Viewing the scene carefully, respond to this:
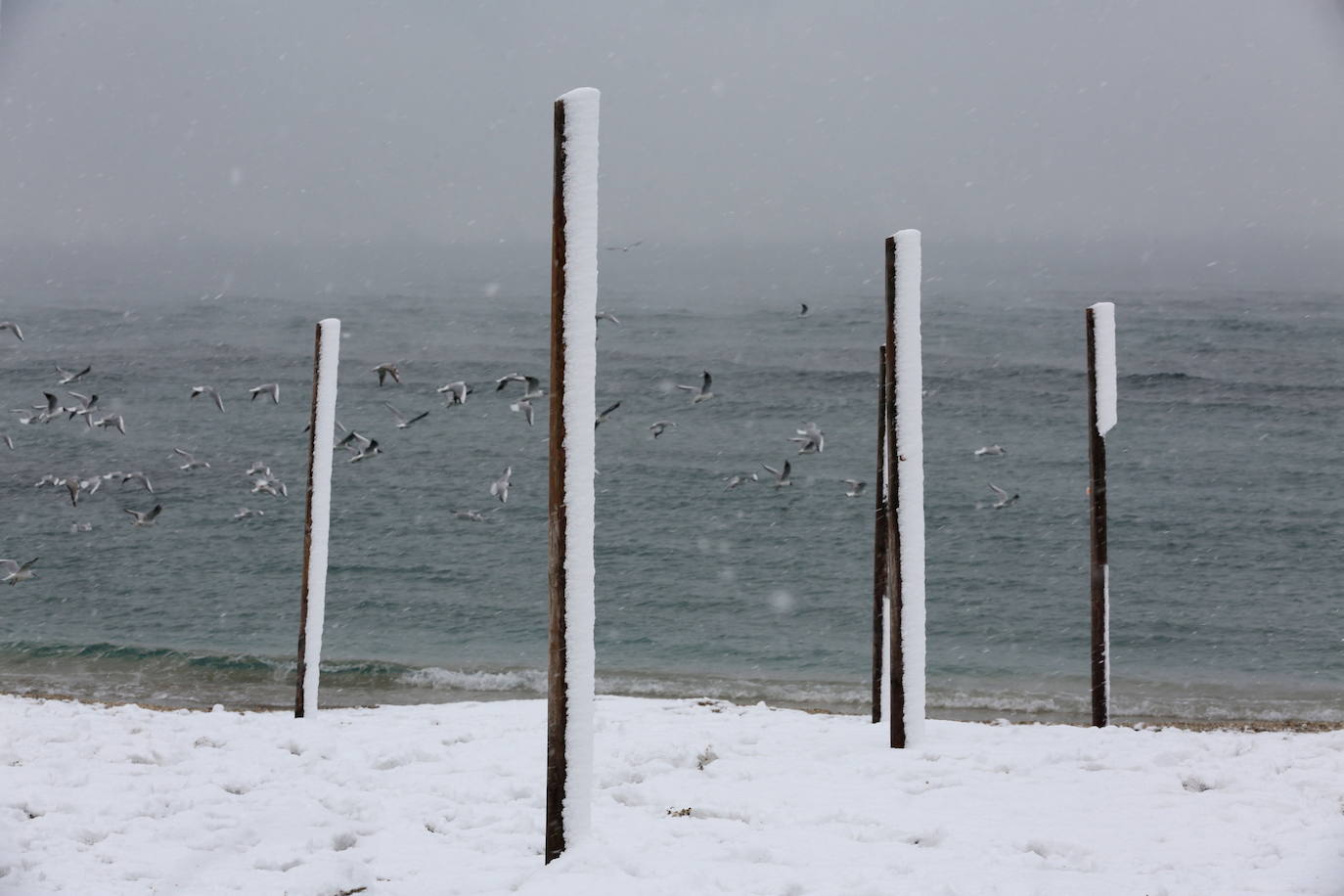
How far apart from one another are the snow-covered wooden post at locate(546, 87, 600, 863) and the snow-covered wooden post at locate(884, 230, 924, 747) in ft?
10.8

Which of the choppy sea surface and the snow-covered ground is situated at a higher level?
the choppy sea surface

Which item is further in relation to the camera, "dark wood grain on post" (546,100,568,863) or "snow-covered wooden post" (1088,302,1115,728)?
"snow-covered wooden post" (1088,302,1115,728)

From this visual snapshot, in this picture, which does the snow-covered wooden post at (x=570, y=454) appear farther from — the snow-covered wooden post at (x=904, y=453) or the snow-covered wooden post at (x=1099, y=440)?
the snow-covered wooden post at (x=1099, y=440)

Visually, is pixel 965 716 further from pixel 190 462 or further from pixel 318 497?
pixel 190 462

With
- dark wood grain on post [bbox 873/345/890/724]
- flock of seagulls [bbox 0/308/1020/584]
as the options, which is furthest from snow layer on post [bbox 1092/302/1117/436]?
flock of seagulls [bbox 0/308/1020/584]

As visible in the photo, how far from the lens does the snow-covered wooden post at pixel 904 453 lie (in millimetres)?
8961

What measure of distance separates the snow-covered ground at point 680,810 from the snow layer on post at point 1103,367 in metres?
2.76

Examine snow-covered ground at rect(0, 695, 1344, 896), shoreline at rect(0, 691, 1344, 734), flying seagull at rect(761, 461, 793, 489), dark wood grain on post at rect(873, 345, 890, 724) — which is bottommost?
shoreline at rect(0, 691, 1344, 734)

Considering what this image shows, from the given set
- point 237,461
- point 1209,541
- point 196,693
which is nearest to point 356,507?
point 237,461

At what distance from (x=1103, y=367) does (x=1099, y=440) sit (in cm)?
66

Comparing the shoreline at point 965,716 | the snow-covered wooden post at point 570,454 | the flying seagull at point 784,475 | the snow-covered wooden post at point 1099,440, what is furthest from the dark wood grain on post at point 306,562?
the flying seagull at point 784,475

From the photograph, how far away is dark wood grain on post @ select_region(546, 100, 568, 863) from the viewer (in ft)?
21.0

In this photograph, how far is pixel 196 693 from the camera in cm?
1573

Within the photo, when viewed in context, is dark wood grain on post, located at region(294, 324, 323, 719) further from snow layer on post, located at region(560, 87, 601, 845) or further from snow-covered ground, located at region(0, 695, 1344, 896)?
snow layer on post, located at region(560, 87, 601, 845)
